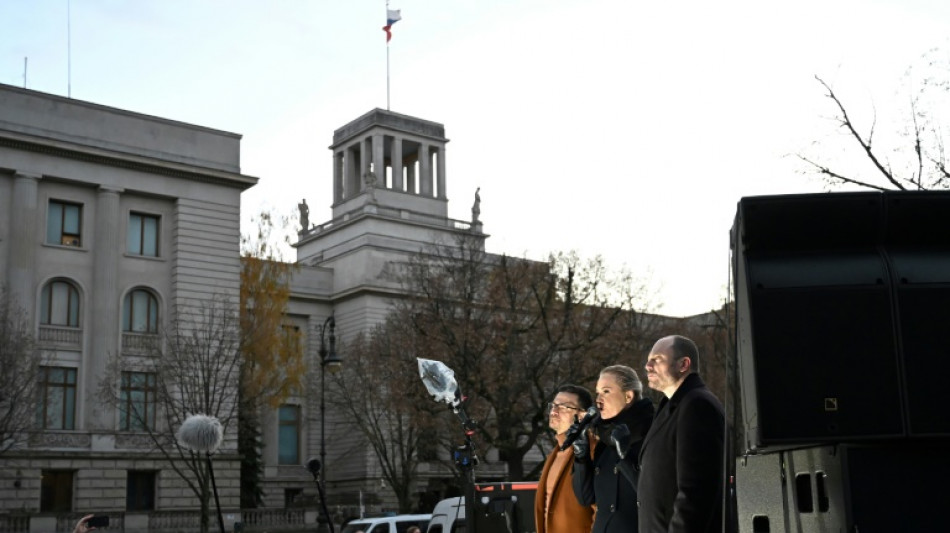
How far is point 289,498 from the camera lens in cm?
6700

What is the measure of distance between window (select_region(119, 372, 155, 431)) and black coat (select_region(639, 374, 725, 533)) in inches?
1749

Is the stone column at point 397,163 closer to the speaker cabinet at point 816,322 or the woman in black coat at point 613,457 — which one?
the woman in black coat at point 613,457

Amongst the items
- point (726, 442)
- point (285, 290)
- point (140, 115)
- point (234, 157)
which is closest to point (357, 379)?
point (285, 290)

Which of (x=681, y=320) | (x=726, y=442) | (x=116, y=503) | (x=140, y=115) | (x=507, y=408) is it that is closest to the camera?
(x=726, y=442)

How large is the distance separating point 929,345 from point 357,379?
51.1 meters

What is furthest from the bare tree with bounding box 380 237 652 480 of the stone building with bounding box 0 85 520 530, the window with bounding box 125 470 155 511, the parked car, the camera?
the camera

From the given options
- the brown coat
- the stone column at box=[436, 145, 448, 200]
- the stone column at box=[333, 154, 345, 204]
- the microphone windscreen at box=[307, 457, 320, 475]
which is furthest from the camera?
the stone column at box=[333, 154, 345, 204]

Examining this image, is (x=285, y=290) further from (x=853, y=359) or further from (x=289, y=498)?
(x=853, y=359)

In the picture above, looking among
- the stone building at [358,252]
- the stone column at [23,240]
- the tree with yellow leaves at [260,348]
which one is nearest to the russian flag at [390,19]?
the stone building at [358,252]

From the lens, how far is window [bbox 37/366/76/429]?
46.9 metres

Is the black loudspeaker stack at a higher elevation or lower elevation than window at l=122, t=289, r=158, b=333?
lower

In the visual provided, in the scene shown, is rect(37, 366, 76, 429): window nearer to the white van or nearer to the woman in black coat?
the white van

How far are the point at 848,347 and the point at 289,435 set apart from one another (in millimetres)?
65204

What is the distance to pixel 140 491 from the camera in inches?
1923
